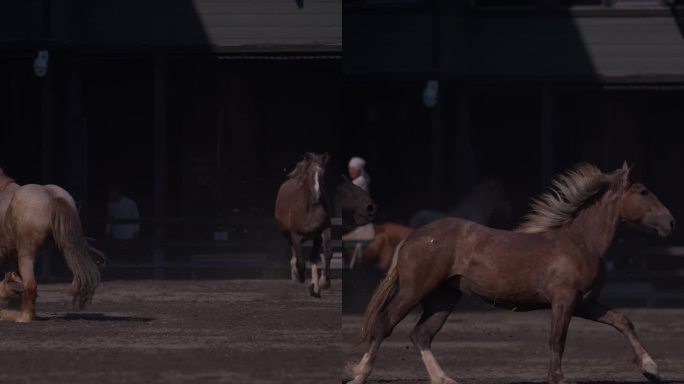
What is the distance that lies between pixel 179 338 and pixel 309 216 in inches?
213

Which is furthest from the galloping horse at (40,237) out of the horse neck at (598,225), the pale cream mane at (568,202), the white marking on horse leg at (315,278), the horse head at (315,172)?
the horse neck at (598,225)

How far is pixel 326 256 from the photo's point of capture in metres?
18.4

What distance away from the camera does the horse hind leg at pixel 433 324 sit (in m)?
10.7

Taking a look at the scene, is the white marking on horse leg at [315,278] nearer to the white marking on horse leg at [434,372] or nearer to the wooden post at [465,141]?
the wooden post at [465,141]

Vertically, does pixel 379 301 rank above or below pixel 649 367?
above

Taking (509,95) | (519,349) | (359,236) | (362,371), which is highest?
(509,95)

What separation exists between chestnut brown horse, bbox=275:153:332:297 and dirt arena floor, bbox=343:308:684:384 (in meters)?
1.20

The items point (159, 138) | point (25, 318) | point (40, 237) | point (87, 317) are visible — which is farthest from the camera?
point (159, 138)

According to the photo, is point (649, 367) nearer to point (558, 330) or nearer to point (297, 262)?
point (558, 330)

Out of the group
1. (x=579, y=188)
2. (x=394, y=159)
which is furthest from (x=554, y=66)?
(x=579, y=188)

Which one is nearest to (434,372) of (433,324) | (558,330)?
(433,324)

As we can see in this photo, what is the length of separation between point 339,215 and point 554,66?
4.82 metres

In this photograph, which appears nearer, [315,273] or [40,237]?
[40,237]

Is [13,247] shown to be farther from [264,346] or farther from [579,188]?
[579,188]
